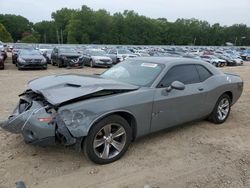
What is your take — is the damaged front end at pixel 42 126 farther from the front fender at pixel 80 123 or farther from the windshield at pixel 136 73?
the windshield at pixel 136 73

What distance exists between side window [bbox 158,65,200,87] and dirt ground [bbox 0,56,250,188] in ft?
3.32

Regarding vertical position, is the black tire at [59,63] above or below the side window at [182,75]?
below

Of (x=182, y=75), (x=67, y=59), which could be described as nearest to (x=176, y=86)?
(x=182, y=75)

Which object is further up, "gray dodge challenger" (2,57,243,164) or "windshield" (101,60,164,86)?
"windshield" (101,60,164,86)

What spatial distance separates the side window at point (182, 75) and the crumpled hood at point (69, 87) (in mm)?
633

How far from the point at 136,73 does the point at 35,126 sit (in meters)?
2.03

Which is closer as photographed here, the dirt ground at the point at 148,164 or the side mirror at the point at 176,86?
the dirt ground at the point at 148,164

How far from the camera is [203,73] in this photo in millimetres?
5930

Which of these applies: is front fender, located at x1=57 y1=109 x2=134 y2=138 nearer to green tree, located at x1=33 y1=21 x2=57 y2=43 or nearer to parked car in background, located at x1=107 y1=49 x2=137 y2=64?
parked car in background, located at x1=107 y1=49 x2=137 y2=64

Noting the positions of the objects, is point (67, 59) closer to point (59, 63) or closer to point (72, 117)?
point (59, 63)

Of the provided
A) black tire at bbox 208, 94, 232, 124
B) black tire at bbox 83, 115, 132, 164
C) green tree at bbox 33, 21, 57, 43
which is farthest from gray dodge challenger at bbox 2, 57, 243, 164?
green tree at bbox 33, 21, 57, 43

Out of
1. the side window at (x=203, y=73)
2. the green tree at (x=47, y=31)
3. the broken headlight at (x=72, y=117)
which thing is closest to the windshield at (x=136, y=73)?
the side window at (x=203, y=73)

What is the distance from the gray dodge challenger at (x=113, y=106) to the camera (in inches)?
157

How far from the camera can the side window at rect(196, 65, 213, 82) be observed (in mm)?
5846
